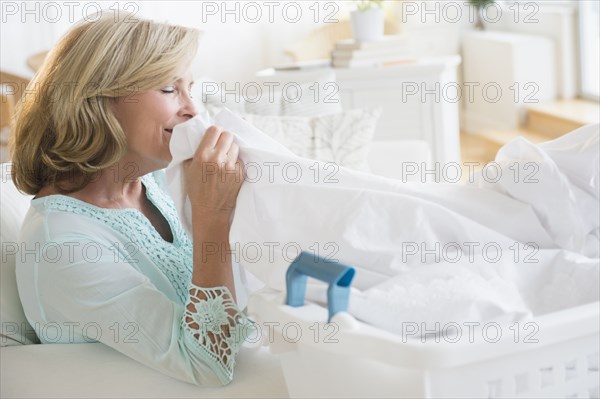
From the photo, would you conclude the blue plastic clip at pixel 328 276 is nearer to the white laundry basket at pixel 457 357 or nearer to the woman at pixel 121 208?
the white laundry basket at pixel 457 357

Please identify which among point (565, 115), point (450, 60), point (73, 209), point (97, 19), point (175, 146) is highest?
point (97, 19)

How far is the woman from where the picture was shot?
1216 mm

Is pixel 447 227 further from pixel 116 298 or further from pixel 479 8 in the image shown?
pixel 479 8

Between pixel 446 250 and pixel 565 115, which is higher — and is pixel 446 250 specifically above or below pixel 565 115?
above

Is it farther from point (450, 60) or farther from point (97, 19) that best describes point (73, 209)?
point (450, 60)

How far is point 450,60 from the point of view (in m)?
4.00

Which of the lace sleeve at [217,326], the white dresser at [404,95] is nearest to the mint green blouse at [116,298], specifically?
the lace sleeve at [217,326]

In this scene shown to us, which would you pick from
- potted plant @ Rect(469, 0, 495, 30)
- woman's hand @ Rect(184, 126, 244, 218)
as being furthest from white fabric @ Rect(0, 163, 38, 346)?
potted plant @ Rect(469, 0, 495, 30)

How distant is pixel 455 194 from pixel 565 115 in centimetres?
435

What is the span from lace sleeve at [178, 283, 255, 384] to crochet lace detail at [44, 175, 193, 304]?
0.21m

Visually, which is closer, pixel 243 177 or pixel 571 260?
pixel 571 260

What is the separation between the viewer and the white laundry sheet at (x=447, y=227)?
0.93m

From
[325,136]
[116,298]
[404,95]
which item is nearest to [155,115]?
[116,298]

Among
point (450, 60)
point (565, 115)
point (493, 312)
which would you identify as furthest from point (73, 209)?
point (565, 115)
